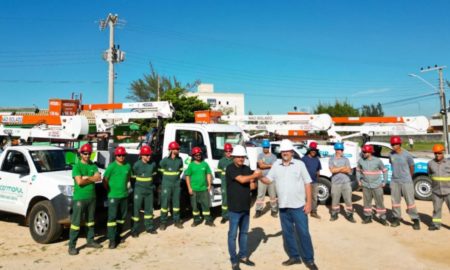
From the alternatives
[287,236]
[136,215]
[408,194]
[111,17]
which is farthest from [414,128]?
[111,17]

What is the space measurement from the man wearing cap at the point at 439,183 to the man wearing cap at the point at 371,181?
95cm

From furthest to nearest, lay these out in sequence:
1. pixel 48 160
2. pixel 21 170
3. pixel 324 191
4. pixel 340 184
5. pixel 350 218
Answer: pixel 324 191 < pixel 340 184 < pixel 350 218 < pixel 48 160 < pixel 21 170

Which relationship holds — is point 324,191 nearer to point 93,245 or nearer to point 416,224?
point 416,224

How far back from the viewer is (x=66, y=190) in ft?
20.4

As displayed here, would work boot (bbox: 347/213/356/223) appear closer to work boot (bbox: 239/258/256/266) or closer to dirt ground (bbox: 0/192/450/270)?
dirt ground (bbox: 0/192/450/270)

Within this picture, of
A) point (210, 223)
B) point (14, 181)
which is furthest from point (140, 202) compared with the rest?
point (14, 181)

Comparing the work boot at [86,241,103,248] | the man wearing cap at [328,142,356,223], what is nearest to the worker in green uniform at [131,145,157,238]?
Answer: the work boot at [86,241,103,248]

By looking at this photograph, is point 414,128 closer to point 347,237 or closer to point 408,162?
point 408,162

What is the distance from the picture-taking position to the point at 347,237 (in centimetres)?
696

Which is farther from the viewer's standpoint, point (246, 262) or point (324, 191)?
point (324, 191)

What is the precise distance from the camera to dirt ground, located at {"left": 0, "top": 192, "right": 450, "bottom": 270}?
5.43 m

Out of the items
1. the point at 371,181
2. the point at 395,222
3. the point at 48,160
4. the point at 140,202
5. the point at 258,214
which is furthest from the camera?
the point at 258,214

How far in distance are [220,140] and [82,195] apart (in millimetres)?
3910

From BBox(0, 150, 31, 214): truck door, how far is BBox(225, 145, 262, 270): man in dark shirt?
160 inches
